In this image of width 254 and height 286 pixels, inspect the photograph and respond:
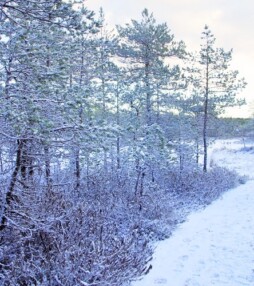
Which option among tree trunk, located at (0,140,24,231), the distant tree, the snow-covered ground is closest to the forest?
tree trunk, located at (0,140,24,231)

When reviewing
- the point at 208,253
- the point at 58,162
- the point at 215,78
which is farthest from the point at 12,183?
the point at 215,78

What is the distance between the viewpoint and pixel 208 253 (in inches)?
280

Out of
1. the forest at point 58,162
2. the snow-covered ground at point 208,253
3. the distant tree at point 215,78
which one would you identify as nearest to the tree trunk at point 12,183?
the forest at point 58,162

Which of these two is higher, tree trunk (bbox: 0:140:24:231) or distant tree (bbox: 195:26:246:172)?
distant tree (bbox: 195:26:246:172)

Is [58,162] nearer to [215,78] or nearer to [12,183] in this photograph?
[12,183]

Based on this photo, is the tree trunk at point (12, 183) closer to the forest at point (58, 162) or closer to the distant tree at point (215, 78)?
the forest at point (58, 162)

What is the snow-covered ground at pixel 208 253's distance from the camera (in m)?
5.79

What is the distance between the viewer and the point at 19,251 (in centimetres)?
478

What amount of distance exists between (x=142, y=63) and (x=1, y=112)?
13.5 meters

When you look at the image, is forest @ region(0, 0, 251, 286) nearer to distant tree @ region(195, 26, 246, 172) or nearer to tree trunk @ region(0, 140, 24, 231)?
tree trunk @ region(0, 140, 24, 231)

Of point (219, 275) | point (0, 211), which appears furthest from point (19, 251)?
point (219, 275)

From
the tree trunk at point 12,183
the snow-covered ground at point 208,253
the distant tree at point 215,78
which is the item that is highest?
the distant tree at point 215,78

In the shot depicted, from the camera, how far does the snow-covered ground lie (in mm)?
5785

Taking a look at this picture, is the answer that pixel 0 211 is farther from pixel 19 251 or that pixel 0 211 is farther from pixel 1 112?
pixel 1 112
